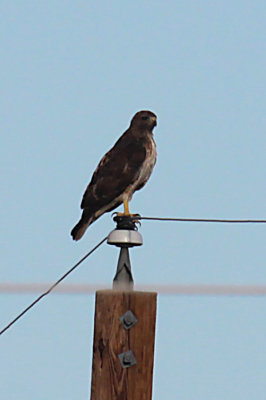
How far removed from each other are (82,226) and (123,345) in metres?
3.66

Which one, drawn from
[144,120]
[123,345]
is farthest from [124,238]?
[144,120]

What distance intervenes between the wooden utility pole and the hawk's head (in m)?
4.65

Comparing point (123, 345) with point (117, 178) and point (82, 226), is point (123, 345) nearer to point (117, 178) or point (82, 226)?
point (82, 226)

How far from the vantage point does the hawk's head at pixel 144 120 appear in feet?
28.3

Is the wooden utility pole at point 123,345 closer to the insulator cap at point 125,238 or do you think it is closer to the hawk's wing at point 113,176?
the insulator cap at point 125,238

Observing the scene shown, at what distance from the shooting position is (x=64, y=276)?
4.78 meters

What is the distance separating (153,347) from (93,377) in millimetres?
315

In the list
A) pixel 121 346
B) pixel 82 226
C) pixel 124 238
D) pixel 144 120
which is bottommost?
pixel 121 346

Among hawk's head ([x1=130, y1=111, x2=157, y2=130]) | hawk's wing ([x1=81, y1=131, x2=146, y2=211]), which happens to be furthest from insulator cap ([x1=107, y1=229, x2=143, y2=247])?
hawk's head ([x1=130, y1=111, x2=157, y2=130])

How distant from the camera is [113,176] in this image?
8055 millimetres

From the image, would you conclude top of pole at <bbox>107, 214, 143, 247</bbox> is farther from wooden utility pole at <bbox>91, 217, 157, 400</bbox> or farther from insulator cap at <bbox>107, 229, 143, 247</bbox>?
wooden utility pole at <bbox>91, 217, 157, 400</bbox>

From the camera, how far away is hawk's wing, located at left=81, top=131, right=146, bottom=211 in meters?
7.94

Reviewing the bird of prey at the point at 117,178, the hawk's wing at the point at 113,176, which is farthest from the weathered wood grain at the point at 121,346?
the hawk's wing at the point at 113,176

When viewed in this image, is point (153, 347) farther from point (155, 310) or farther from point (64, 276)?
point (64, 276)
